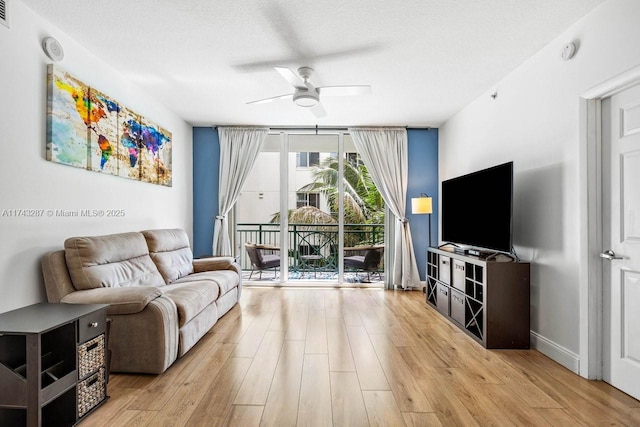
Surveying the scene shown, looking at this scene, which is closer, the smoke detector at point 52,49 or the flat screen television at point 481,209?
the smoke detector at point 52,49

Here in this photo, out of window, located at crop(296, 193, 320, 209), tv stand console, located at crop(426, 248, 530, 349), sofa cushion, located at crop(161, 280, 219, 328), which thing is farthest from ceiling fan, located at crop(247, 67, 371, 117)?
window, located at crop(296, 193, 320, 209)

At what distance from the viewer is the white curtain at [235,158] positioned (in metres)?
5.16

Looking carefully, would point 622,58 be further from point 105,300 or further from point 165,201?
point 165,201

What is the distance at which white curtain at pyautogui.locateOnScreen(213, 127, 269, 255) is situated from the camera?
5164mm

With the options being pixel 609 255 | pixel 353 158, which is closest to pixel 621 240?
pixel 609 255

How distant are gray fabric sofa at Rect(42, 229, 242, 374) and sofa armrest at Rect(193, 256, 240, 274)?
0.80 m

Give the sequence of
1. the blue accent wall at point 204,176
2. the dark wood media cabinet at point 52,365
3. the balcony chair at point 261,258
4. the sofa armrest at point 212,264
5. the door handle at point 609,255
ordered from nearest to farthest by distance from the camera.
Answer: the dark wood media cabinet at point 52,365
the door handle at point 609,255
the sofa armrest at point 212,264
the balcony chair at point 261,258
the blue accent wall at point 204,176

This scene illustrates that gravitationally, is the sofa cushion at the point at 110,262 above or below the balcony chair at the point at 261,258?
above

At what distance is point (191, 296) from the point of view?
2.79 m

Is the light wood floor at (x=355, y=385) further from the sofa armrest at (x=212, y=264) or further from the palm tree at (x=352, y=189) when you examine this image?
the palm tree at (x=352, y=189)

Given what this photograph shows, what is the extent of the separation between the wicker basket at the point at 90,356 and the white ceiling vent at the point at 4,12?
2.12 metres

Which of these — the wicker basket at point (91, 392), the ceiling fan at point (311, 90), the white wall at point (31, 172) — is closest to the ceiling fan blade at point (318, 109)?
the ceiling fan at point (311, 90)

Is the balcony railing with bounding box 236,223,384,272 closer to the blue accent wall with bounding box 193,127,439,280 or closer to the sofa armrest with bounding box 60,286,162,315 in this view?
the blue accent wall with bounding box 193,127,439,280

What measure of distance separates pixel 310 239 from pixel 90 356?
3.82 meters
